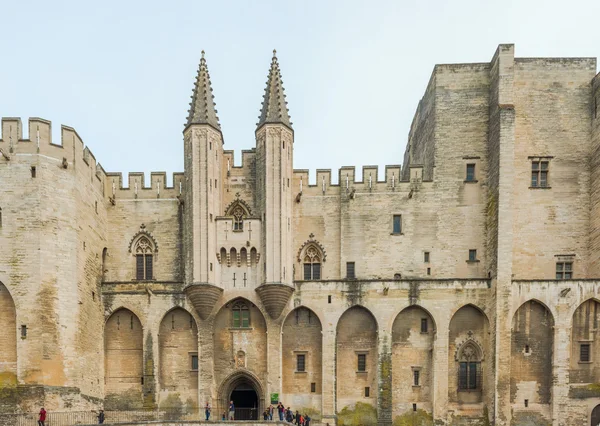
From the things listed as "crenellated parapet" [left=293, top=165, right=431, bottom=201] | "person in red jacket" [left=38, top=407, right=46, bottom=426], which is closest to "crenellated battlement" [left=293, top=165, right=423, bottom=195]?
"crenellated parapet" [left=293, top=165, right=431, bottom=201]

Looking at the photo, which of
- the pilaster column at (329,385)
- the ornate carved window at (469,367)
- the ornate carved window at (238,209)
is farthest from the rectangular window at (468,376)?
the ornate carved window at (238,209)

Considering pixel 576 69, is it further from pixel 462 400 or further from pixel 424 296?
pixel 462 400

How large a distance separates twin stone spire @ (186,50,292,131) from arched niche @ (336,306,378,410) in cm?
1158

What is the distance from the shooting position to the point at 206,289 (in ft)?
116

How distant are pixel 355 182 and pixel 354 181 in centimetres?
8

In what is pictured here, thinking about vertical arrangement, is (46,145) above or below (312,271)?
above

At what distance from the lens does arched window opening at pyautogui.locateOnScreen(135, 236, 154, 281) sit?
1511 inches

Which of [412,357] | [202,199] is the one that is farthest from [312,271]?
[202,199]

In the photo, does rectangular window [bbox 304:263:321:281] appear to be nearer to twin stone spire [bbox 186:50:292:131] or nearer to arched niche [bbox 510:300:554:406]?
twin stone spire [bbox 186:50:292:131]

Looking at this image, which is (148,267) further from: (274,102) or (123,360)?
(274,102)

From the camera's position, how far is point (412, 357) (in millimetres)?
36656

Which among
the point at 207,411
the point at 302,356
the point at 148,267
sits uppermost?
the point at 148,267

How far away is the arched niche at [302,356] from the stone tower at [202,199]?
4714 mm

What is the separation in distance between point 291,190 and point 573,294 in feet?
54.0
